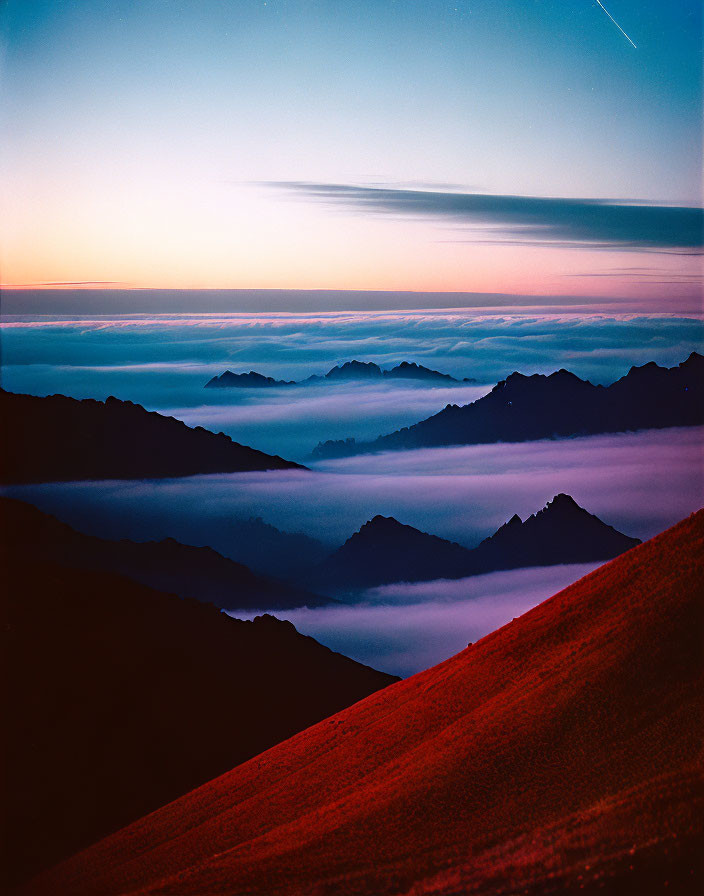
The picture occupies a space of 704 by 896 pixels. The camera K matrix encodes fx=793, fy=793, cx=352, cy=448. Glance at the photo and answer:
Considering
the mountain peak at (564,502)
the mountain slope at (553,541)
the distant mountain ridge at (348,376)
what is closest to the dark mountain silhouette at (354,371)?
the distant mountain ridge at (348,376)

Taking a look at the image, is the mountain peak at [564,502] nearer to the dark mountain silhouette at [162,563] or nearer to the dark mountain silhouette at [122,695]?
the dark mountain silhouette at [122,695]

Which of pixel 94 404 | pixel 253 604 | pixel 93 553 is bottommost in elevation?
pixel 253 604

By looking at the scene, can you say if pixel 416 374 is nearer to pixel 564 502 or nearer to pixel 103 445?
pixel 564 502

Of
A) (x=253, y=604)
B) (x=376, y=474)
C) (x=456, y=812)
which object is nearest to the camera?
(x=456, y=812)

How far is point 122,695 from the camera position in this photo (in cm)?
2028

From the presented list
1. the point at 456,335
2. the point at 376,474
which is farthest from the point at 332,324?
the point at 376,474

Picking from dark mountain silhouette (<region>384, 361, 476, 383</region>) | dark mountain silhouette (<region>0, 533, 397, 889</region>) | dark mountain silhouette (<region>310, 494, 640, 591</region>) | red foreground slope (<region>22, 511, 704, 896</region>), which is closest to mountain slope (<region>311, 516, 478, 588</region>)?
dark mountain silhouette (<region>310, 494, 640, 591</region>)

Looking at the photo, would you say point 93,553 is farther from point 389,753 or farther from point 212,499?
point 389,753

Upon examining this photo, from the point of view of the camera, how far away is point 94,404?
2475 cm

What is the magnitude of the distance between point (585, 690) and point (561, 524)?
16428mm

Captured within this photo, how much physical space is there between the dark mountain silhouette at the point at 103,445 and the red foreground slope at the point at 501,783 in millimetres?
11476

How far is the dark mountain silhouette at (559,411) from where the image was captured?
21.8m

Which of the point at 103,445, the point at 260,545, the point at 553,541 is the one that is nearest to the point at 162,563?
the point at 260,545

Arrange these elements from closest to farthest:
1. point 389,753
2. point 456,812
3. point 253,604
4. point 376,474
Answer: point 456,812 → point 389,753 → point 253,604 → point 376,474
